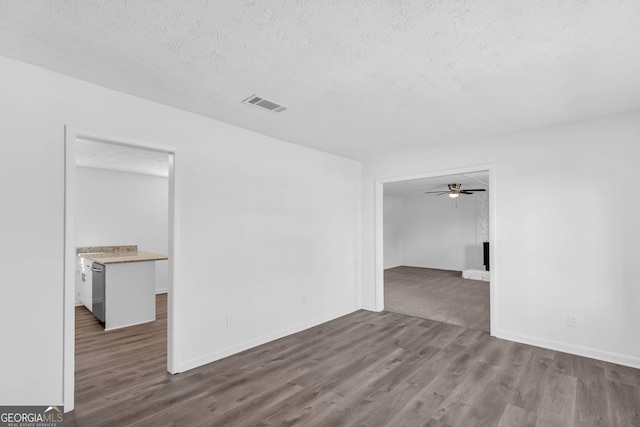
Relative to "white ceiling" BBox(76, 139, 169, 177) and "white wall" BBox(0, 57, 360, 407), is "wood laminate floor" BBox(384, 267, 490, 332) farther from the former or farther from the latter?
"white ceiling" BBox(76, 139, 169, 177)

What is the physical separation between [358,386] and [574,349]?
261 centimetres

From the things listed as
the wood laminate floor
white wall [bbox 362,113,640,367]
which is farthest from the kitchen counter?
white wall [bbox 362,113,640,367]

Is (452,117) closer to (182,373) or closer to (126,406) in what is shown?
(182,373)

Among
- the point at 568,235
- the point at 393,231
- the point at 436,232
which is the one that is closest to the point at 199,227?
the point at 568,235

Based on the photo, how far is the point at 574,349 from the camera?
349cm

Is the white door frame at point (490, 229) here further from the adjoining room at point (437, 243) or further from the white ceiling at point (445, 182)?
the adjoining room at point (437, 243)

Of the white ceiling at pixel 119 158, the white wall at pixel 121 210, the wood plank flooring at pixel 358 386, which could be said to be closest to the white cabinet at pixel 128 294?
the wood plank flooring at pixel 358 386

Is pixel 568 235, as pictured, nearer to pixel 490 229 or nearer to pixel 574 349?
pixel 490 229

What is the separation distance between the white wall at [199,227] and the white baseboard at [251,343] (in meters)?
0.02

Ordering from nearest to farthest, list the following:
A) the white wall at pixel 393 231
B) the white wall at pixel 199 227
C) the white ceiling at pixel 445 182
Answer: the white wall at pixel 199 227
the white ceiling at pixel 445 182
the white wall at pixel 393 231

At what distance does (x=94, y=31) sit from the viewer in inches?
73.0

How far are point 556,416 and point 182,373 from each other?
3.18m

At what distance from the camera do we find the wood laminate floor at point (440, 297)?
16.1 feet

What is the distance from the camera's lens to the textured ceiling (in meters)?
1.68
